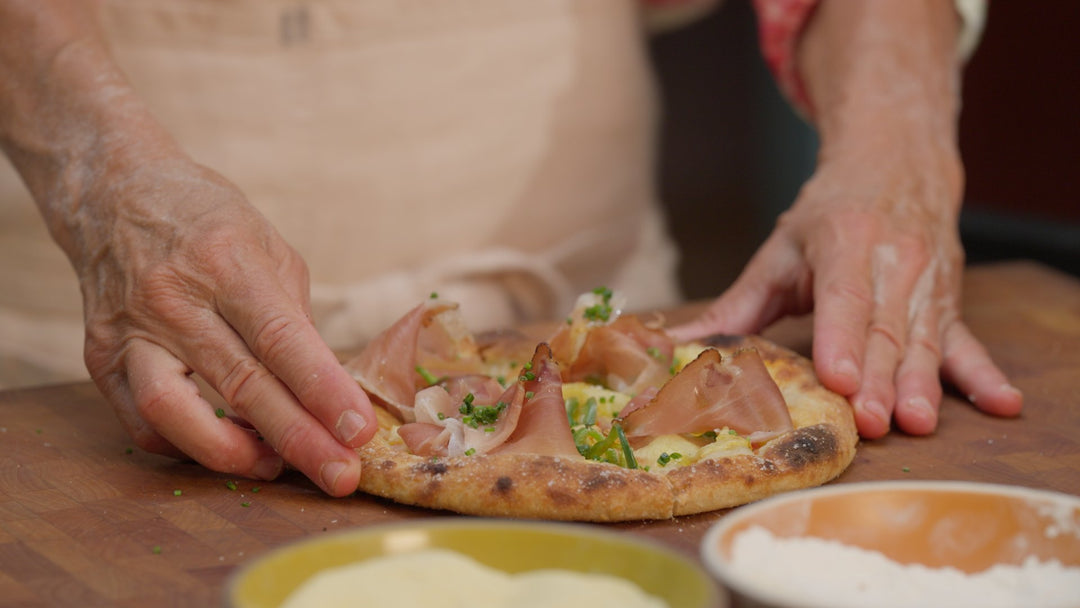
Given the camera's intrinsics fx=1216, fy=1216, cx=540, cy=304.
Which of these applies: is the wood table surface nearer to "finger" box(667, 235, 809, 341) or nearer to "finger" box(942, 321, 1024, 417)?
"finger" box(942, 321, 1024, 417)

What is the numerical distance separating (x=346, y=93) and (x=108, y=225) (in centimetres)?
105

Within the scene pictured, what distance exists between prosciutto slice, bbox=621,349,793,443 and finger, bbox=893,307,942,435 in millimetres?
320

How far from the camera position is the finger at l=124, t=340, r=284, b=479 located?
1.83 m

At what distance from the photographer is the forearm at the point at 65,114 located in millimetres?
2088

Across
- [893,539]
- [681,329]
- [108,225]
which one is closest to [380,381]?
[108,225]

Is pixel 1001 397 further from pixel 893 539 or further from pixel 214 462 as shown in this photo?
pixel 214 462

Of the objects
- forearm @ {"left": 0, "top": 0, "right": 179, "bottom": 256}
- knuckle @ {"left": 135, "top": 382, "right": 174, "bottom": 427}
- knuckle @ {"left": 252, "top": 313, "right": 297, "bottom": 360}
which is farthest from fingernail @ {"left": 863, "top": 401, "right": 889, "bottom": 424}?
forearm @ {"left": 0, "top": 0, "right": 179, "bottom": 256}

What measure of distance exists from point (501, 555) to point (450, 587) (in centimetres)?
8

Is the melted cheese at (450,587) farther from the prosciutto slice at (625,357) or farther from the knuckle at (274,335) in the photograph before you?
the prosciutto slice at (625,357)

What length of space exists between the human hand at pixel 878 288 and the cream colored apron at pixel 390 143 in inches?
34.8

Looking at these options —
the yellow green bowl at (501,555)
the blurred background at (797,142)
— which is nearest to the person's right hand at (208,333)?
the yellow green bowl at (501,555)

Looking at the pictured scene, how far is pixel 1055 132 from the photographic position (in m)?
5.23

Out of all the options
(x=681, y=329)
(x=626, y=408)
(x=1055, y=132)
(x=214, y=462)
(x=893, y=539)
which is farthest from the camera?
(x=1055, y=132)

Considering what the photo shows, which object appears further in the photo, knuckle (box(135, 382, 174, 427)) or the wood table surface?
knuckle (box(135, 382, 174, 427))
